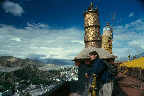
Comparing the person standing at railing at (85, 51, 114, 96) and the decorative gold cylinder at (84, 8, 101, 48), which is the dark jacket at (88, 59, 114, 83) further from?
the decorative gold cylinder at (84, 8, 101, 48)

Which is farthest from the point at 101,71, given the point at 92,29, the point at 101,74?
the point at 92,29

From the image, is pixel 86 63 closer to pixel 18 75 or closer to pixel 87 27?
pixel 87 27

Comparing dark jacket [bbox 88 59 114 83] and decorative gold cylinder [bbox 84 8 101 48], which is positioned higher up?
decorative gold cylinder [bbox 84 8 101 48]

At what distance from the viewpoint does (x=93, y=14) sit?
35.0ft

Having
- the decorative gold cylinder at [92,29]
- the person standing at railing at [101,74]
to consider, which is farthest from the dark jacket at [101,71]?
the decorative gold cylinder at [92,29]

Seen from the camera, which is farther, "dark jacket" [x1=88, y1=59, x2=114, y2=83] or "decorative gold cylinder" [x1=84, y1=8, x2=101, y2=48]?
"decorative gold cylinder" [x1=84, y1=8, x2=101, y2=48]

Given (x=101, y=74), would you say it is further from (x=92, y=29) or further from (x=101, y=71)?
(x=92, y=29)

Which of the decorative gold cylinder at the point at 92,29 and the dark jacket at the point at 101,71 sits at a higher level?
the decorative gold cylinder at the point at 92,29

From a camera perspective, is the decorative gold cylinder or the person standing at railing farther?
the decorative gold cylinder

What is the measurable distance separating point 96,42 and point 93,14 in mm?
2220

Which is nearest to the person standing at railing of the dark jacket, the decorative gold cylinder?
the dark jacket

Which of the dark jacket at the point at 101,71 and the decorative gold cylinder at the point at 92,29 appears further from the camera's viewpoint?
the decorative gold cylinder at the point at 92,29

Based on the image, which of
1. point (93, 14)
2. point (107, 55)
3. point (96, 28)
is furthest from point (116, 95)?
point (93, 14)

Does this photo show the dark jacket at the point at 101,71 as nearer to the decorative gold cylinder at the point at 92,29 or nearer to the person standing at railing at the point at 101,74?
the person standing at railing at the point at 101,74
